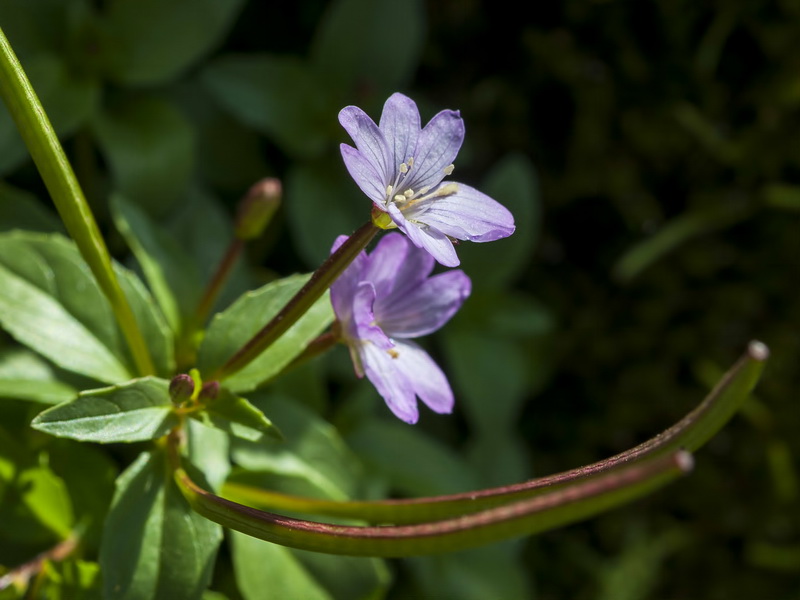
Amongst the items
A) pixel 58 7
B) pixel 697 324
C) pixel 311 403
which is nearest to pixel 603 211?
pixel 697 324

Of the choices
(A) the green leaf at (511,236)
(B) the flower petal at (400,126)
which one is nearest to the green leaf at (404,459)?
(A) the green leaf at (511,236)

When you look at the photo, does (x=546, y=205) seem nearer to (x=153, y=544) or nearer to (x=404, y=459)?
(x=404, y=459)

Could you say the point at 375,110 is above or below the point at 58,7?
below

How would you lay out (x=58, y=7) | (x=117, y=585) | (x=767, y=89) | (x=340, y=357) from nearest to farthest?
(x=117, y=585) → (x=58, y=7) → (x=340, y=357) → (x=767, y=89)

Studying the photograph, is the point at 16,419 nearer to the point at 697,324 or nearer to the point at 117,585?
the point at 117,585

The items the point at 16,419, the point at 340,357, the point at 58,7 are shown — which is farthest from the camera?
the point at 340,357

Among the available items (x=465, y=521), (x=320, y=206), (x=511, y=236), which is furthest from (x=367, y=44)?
(x=465, y=521)

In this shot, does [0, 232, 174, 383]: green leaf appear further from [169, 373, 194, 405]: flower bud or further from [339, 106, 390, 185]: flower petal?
[339, 106, 390, 185]: flower petal
